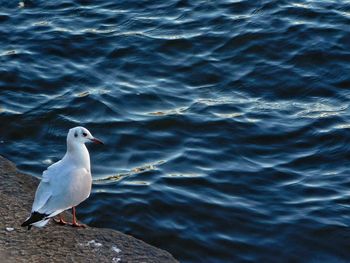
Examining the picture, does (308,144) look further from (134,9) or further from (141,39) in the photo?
(134,9)

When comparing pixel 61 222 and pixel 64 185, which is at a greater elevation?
pixel 64 185

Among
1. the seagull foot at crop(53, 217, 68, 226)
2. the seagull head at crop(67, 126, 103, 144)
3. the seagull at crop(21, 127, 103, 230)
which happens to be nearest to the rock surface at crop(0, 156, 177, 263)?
the seagull foot at crop(53, 217, 68, 226)

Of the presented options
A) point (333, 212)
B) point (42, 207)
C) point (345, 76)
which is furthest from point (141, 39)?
point (42, 207)

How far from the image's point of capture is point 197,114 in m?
10.6

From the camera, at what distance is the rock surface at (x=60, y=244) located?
22.9ft

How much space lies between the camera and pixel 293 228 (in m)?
8.50

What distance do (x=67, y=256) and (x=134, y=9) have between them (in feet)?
23.3

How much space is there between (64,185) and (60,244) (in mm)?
559

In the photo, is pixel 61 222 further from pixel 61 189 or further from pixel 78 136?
pixel 78 136

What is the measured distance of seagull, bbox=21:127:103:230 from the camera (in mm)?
7177

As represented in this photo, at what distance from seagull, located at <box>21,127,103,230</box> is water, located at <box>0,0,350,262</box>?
0.99m

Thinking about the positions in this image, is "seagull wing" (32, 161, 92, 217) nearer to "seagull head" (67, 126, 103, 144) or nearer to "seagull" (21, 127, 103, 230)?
"seagull" (21, 127, 103, 230)

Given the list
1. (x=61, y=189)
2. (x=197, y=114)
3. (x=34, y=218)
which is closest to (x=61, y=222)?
(x=61, y=189)

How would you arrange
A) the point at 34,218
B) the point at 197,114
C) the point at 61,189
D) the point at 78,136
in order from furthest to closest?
the point at 197,114
the point at 78,136
the point at 61,189
the point at 34,218
